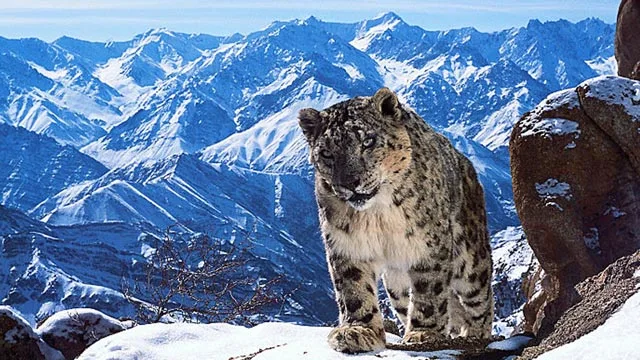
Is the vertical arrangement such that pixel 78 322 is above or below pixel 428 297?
below

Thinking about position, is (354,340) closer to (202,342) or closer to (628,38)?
(202,342)

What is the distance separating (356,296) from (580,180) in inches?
321

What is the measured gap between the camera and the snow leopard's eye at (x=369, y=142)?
8156 mm

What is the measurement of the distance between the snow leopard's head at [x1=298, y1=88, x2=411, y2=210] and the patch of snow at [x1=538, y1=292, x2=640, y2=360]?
321 cm

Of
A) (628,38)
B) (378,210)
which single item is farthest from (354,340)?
(628,38)

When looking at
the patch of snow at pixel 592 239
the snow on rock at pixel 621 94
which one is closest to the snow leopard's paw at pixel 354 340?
the patch of snow at pixel 592 239

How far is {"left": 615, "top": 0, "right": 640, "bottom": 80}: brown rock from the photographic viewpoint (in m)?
31.8

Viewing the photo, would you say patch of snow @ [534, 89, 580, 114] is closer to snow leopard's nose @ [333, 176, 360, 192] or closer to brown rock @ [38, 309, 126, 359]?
snow leopard's nose @ [333, 176, 360, 192]

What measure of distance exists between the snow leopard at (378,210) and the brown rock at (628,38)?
84.3 feet

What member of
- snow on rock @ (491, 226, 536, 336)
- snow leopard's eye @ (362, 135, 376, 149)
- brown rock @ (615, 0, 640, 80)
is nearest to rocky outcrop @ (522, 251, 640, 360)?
snow leopard's eye @ (362, 135, 376, 149)

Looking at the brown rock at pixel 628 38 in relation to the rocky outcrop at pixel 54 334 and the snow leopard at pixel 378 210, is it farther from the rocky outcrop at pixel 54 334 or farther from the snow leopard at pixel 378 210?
the snow leopard at pixel 378 210

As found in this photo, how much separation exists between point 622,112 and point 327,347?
981 cm

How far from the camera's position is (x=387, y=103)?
868 cm

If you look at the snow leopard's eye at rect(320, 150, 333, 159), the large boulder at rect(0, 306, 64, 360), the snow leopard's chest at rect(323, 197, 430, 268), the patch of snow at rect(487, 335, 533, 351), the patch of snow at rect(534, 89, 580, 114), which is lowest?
the large boulder at rect(0, 306, 64, 360)
